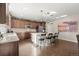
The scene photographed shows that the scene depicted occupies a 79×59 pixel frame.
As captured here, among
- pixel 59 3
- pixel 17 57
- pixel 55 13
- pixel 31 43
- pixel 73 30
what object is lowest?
pixel 17 57

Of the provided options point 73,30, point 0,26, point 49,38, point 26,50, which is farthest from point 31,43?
point 73,30

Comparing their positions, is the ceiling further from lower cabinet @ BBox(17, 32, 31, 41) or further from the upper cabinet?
lower cabinet @ BBox(17, 32, 31, 41)

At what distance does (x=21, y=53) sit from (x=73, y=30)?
43.4 inches

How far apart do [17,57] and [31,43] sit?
1.25 ft

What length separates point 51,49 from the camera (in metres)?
2.40

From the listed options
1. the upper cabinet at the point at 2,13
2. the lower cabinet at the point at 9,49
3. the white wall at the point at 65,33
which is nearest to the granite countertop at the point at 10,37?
the lower cabinet at the point at 9,49

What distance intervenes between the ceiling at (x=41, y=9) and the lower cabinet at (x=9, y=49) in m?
0.57

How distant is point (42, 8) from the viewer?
2.38m

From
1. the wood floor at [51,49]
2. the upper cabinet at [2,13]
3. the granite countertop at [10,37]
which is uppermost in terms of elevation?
the upper cabinet at [2,13]

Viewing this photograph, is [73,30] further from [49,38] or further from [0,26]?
[0,26]

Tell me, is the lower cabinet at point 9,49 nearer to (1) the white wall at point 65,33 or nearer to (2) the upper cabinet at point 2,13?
(2) the upper cabinet at point 2,13

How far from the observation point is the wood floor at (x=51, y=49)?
236 centimetres

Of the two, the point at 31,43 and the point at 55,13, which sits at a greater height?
the point at 55,13

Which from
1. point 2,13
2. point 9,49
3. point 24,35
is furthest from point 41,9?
point 9,49
